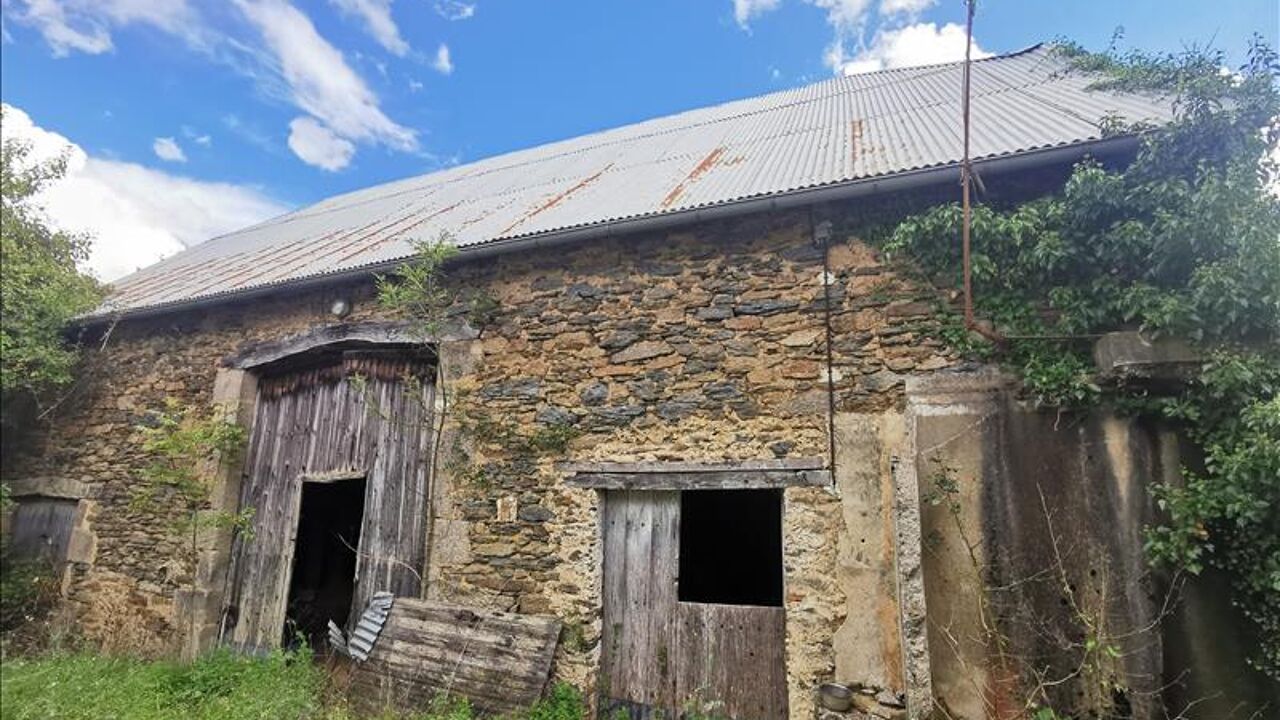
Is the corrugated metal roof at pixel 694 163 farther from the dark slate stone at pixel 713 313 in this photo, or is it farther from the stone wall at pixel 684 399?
the dark slate stone at pixel 713 313

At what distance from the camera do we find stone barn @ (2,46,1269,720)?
11.6 feet

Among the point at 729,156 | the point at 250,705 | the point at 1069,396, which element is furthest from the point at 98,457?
the point at 1069,396

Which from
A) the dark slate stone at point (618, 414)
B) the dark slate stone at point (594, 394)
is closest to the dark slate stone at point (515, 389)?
the dark slate stone at point (594, 394)

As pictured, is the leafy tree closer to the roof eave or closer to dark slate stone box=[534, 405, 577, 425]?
the roof eave

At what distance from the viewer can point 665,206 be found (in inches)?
188

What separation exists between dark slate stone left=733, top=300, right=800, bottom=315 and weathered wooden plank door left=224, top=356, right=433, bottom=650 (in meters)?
2.76

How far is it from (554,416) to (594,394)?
0.36 m

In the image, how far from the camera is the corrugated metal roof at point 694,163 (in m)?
4.45

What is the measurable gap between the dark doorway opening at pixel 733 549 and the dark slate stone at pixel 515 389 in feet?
8.12

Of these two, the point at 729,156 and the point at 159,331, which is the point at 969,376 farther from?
the point at 159,331

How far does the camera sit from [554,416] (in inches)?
188

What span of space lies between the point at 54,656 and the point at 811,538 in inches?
251

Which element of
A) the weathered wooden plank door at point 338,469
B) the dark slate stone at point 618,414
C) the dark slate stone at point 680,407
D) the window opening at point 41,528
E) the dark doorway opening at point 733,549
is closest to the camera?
the dark slate stone at point 680,407

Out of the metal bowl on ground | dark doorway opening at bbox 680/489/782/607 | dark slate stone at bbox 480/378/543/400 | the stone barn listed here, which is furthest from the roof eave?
dark doorway opening at bbox 680/489/782/607
